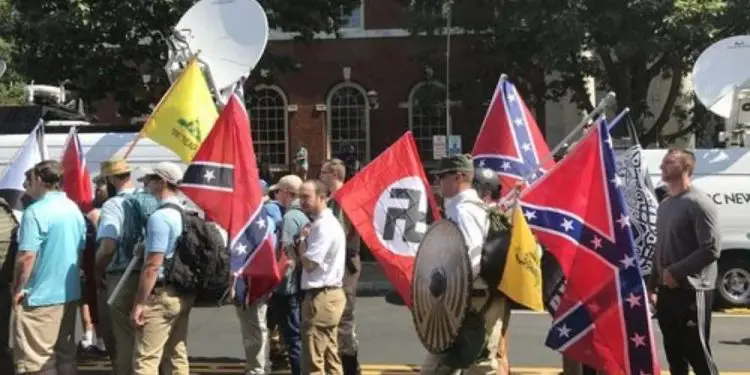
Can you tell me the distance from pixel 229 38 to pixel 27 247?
630 centimetres

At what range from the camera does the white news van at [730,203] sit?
43.1ft

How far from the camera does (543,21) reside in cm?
1812

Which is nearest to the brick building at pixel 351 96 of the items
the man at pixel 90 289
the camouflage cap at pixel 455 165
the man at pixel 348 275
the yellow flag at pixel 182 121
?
the man at pixel 90 289

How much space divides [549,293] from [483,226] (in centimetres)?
90

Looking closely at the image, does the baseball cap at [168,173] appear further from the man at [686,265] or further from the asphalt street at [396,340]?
the man at [686,265]

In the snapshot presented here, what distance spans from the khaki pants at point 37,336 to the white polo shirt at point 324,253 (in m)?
1.65

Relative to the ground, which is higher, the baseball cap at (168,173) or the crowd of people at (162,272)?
the baseball cap at (168,173)

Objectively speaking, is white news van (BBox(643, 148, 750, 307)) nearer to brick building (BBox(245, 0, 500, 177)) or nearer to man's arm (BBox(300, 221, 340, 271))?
man's arm (BBox(300, 221, 340, 271))

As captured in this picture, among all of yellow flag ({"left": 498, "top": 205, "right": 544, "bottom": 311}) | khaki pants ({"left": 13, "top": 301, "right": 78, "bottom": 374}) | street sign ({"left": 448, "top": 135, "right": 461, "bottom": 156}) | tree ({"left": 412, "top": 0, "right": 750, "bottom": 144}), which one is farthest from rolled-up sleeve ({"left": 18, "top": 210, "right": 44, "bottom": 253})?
street sign ({"left": 448, "top": 135, "right": 461, "bottom": 156})

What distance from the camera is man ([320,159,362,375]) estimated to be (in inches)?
321

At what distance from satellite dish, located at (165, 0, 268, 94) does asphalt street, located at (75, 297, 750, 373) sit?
2.84 meters

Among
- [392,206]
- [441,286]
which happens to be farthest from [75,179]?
[441,286]

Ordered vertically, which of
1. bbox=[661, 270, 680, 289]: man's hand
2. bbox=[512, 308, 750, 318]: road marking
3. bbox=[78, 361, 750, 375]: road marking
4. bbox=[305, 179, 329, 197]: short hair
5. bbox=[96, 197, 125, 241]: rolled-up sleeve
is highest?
bbox=[305, 179, 329, 197]: short hair

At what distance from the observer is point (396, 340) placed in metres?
10.6
